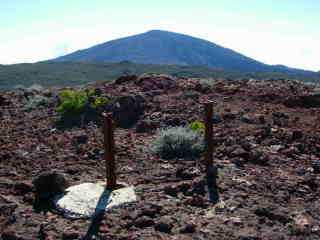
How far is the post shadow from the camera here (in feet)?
19.6

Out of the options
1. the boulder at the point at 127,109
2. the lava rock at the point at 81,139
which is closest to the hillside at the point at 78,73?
the boulder at the point at 127,109

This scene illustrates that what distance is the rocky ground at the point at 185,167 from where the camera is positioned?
6.09 m

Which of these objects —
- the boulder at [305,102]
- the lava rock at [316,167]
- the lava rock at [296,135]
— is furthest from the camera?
the boulder at [305,102]

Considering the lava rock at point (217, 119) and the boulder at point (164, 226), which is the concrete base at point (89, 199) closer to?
the boulder at point (164, 226)

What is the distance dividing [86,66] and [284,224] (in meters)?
88.3

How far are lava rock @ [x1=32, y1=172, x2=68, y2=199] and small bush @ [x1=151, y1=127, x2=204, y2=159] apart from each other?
2.23m

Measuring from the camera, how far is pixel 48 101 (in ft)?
48.1

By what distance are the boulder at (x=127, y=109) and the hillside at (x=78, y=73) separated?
53.4m

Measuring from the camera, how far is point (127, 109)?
12.0 m

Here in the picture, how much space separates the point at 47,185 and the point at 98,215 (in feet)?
3.24

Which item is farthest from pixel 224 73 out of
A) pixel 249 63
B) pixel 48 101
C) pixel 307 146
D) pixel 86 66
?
pixel 249 63

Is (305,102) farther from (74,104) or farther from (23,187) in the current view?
(23,187)

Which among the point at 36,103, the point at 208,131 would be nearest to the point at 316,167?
the point at 208,131

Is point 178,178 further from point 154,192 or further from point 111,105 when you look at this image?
point 111,105
